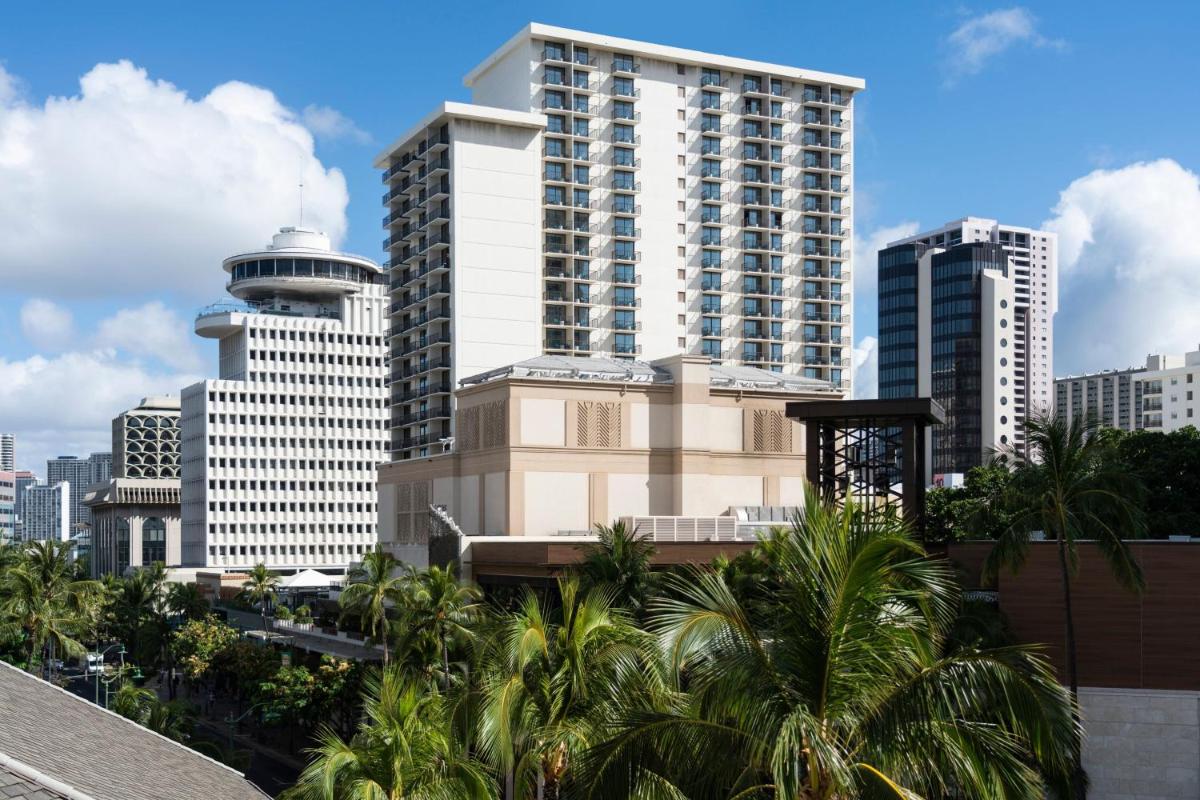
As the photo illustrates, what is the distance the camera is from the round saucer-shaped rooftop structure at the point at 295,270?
544 ft

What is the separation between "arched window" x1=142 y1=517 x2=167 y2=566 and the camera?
582ft

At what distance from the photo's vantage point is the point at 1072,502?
119ft

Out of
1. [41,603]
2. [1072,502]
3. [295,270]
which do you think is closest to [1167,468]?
[1072,502]

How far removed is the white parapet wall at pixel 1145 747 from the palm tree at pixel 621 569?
45.5ft

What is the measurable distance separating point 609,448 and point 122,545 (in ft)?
450

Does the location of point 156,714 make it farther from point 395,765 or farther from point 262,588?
point 262,588

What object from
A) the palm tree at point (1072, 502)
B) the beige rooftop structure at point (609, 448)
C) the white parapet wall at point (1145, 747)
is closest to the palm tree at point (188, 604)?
the beige rooftop structure at point (609, 448)

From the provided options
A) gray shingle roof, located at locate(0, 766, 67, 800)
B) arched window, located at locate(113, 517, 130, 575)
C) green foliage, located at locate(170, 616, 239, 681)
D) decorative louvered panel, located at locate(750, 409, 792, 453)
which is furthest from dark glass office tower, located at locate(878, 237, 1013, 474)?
gray shingle roof, located at locate(0, 766, 67, 800)

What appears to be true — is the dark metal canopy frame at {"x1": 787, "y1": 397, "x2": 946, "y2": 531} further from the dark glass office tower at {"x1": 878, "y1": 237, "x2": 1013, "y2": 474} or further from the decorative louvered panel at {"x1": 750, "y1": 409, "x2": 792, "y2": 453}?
the dark glass office tower at {"x1": 878, "y1": 237, "x2": 1013, "y2": 474}

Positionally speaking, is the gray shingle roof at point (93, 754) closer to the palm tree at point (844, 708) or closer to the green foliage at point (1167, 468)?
the palm tree at point (844, 708)

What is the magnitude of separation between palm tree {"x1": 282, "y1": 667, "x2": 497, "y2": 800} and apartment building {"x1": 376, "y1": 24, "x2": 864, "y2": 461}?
252 feet

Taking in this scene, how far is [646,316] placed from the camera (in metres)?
106

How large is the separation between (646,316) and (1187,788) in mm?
73759

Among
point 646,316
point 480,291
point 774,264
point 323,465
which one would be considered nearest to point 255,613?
point 480,291
